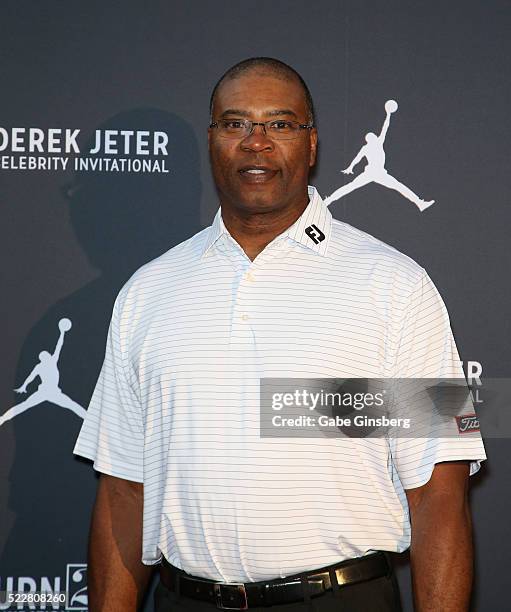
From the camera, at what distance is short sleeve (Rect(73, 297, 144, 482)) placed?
189 centimetres

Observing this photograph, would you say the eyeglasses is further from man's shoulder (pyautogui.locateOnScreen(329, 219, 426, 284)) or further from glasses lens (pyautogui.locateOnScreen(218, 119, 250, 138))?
man's shoulder (pyautogui.locateOnScreen(329, 219, 426, 284))

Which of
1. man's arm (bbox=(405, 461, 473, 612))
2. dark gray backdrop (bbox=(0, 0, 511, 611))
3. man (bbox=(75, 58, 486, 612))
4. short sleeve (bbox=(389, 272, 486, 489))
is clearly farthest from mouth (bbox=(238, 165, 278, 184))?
man's arm (bbox=(405, 461, 473, 612))

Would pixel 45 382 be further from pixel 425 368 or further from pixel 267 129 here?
pixel 425 368

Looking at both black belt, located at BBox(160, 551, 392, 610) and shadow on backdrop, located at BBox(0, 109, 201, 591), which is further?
shadow on backdrop, located at BBox(0, 109, 201, 591)

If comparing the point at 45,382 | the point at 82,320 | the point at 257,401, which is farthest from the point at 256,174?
the point at 45,382

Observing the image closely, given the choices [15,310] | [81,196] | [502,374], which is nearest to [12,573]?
[15,310]

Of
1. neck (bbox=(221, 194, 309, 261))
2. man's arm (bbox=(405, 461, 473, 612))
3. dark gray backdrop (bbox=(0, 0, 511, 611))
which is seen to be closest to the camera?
man's arm (bbox=(405, 461, 473, 612))

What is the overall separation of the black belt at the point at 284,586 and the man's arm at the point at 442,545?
3.9 inches

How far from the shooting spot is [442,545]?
1.65 meters

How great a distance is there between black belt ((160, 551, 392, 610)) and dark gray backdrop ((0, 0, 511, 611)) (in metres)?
0.77

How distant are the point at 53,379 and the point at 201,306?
29.1 inches

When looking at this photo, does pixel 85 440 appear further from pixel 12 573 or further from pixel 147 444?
pixel 12 573

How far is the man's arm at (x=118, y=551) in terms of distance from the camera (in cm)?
189

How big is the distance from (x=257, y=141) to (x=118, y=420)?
0.68 m
